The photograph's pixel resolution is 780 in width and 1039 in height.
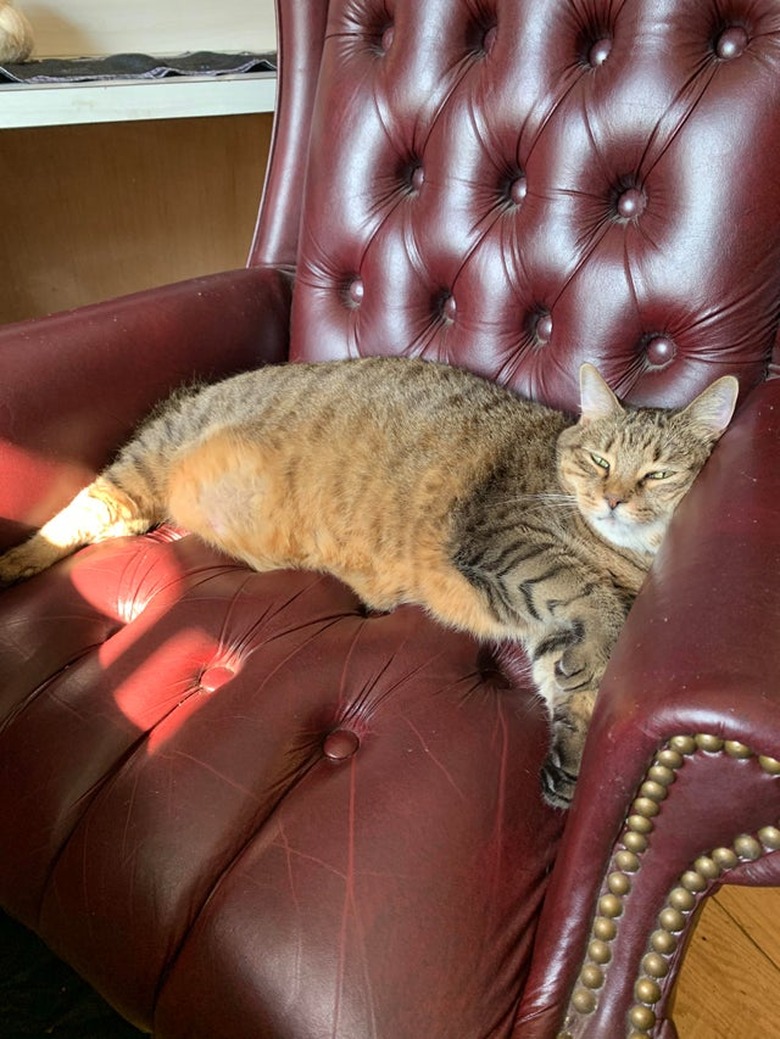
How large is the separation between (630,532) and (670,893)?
577 mm

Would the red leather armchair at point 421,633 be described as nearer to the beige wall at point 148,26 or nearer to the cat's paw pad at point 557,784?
the cat's paw pad at point 557,784

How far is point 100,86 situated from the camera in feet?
5.06

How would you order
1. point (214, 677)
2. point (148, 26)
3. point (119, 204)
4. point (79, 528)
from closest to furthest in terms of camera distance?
1. point (214, 677)
2. point (79, 528)
3. point (148, 26)
4. point (119, 204)

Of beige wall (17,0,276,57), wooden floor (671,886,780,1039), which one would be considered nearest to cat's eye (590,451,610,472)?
wooden floor (671,886,780,1039)

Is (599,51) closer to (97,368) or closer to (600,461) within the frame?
(600,461)

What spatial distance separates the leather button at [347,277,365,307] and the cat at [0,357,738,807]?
0.48 feet

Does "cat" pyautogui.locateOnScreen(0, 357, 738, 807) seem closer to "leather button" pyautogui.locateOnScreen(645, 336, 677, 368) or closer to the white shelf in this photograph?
"leather button" pyautogui.locateOnScreen(645, 336, 677, 368)

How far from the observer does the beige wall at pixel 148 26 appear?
1.89 m

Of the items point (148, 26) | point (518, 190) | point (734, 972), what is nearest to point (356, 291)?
point (518, 190)

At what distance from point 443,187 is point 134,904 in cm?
112

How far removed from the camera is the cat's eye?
3.88 feet

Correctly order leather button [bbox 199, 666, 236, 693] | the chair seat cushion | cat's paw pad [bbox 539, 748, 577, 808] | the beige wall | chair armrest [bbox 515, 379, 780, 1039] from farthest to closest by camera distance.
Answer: the beige wall, leather button [bbox 199, 666, 236, 693], cat's paw pad [bbox 539, 748, 577, 808], the chair seat cushion, chair armrest [bbox 515, 379, 780, 1039]

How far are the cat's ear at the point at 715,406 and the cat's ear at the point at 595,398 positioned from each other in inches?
4.0

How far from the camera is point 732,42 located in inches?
42.6
